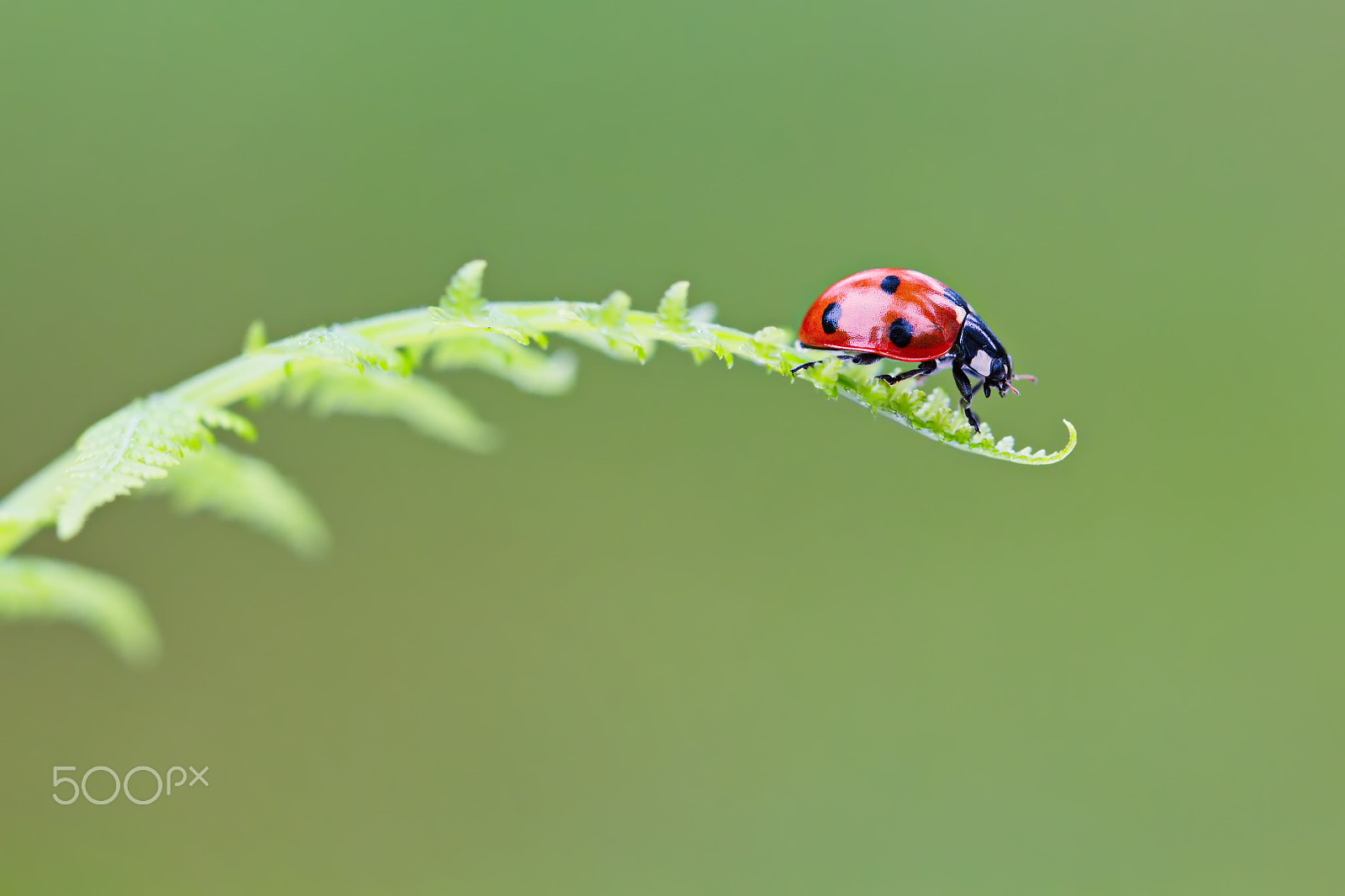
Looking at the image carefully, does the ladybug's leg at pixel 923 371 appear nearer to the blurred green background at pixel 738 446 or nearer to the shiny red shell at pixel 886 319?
the shiny red shell at pixel 886 319

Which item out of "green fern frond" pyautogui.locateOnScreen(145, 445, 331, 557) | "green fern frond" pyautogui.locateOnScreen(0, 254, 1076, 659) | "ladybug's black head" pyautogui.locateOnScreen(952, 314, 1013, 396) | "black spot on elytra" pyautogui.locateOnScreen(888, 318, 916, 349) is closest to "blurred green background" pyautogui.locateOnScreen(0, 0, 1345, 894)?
"ladybug's black head" pyautogui.locateOnScreen(952, 314, 1013, 396)

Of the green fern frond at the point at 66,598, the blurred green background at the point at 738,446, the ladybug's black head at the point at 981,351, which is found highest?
the blurred green background at the point at 738,446

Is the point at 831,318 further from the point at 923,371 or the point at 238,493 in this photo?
the point at 238,493

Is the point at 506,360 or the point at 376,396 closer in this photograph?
the point at 506,360

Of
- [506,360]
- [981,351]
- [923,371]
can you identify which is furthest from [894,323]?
[506,360]

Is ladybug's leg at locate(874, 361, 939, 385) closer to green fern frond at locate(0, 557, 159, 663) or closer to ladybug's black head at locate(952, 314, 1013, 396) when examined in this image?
ladybug's black head at locate(952, 314, 1013, 396)

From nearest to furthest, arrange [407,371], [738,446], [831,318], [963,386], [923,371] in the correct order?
[407,371] → [831,318] → [923,371] → [963,386] → [738,446]

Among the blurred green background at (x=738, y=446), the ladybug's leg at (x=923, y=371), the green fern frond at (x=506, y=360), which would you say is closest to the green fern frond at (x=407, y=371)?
the green fern frond at (x=506, y=360)
